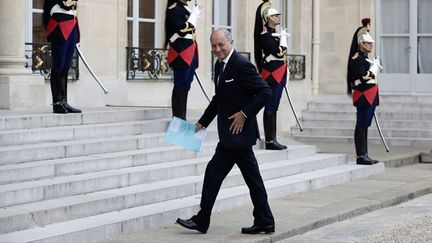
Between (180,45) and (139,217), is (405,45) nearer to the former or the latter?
(180,45)

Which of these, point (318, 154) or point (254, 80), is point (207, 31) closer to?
point (318, 154)

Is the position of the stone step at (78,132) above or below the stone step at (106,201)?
above

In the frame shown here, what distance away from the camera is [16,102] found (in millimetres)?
13750

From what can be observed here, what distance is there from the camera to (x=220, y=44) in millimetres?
9477

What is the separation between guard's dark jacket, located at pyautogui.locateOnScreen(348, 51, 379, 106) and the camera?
1518cm

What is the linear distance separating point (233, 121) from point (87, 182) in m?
1.82

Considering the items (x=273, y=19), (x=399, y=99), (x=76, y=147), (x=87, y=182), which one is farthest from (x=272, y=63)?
(x=399, y=99)

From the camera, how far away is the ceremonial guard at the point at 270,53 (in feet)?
48.3

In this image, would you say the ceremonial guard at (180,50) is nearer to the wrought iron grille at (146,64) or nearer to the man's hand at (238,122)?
the man's hand at (238,122)

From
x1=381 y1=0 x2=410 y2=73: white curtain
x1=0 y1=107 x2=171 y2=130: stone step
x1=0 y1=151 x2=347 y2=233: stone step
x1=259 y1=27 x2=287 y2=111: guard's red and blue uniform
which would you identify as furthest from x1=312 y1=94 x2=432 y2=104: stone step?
x1=0 y1=151 x2=347 y2=233: stone step

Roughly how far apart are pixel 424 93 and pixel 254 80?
14.7 m

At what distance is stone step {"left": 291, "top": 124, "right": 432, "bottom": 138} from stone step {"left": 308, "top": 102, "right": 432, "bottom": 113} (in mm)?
797

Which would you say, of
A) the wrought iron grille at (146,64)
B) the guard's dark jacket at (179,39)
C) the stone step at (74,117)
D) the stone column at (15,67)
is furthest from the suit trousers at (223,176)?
the wrought iron grille at (146,64)

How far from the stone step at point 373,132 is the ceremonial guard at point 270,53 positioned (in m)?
6.88
